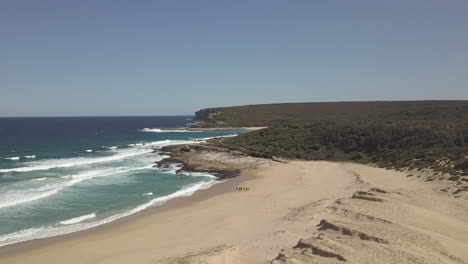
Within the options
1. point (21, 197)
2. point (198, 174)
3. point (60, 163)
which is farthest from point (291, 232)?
point (60, 163)

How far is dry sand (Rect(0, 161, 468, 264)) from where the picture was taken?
1451cm

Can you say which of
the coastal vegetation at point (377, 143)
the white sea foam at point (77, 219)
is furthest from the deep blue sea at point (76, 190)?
the coastal vegetation at point (377, 143)

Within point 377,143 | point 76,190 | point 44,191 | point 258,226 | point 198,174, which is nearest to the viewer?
point 258,226

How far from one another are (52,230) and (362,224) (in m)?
14.9

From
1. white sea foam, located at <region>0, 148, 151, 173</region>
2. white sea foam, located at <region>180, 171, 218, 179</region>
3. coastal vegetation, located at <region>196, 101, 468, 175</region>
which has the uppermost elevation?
coastal vegetation, located at <region>196, 101, 468, 175</region>

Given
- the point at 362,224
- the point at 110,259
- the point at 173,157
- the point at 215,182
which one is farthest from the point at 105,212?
the point at 173,157

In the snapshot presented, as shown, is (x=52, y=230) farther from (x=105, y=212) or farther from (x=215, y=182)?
(x=215, y=182)

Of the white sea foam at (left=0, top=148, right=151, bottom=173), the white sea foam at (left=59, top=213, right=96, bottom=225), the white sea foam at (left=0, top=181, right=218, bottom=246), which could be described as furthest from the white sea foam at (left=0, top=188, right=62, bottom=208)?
the white sea foam at (left=0, top=148, right=151, bottom=173)

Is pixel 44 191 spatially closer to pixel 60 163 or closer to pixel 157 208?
pixel 157 208

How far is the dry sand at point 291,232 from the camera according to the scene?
14.5 meters

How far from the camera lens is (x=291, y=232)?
17.6 meters

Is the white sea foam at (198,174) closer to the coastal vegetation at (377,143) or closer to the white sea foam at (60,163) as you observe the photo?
the coastal vegetation at (377,143)

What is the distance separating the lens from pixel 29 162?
46.8 m

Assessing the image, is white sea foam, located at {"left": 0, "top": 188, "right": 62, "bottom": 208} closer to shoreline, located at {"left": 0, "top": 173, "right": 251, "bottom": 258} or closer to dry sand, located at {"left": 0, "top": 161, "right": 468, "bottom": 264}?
shoreline, located at {"left": 0, "top": 173, "right": 251, "bottom": 258}
